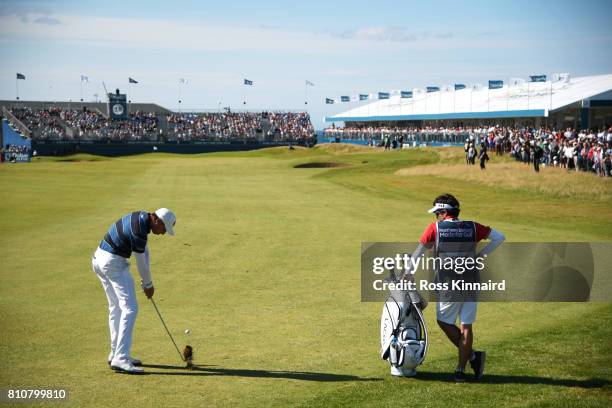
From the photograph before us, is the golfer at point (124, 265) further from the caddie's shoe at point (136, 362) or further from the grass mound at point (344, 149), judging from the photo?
the grass mound at point (344, 149)

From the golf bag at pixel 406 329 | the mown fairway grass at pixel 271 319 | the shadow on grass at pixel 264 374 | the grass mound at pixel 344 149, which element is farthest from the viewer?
the grass mound at pixel 344 149

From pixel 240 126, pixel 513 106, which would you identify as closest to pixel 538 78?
pixel 513 106

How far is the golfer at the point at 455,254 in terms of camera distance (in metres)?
9.66

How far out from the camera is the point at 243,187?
48.4m

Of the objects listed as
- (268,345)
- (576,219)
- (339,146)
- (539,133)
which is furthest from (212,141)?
(268,345)

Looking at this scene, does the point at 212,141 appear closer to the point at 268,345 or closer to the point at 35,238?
the point at 35,238

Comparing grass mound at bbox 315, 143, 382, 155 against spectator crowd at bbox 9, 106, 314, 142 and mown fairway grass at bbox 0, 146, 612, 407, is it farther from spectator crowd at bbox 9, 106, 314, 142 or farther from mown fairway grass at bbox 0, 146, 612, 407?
mown fairway grass at bbox 0, 146, 612, 407

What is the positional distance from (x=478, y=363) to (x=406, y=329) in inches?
43.3

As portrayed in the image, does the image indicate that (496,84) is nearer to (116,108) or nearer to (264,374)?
(116,108)

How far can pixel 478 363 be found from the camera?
33.0 ft

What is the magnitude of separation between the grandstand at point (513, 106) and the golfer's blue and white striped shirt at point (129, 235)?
61409mm

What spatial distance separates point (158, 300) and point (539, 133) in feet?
152

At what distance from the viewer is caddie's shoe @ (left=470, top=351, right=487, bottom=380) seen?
1002cm

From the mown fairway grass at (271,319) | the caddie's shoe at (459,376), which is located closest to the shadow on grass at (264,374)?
the mown fairway grass at (271,319)
